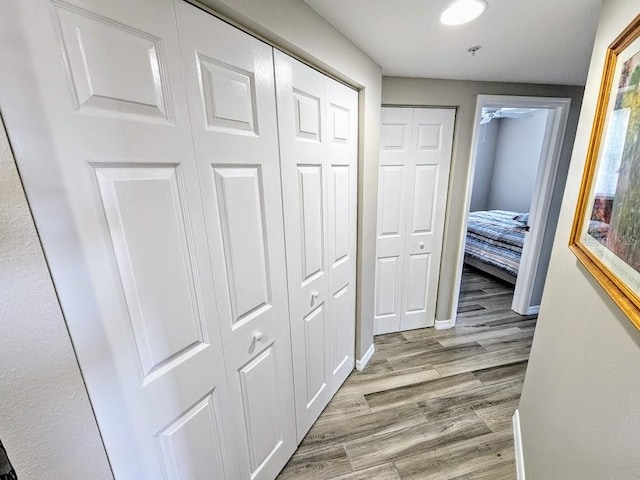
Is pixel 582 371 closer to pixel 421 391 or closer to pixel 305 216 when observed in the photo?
pixel 305 216

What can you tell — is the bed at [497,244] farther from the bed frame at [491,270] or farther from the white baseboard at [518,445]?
the white baseboard at [518,445]

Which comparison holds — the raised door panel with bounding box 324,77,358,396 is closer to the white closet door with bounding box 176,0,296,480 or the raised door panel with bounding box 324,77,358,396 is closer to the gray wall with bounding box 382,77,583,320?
the white closet door with bounding box 176,0,296,480

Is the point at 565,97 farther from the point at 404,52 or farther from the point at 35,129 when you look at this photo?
the point at 35,129

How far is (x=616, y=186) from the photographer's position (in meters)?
0.74

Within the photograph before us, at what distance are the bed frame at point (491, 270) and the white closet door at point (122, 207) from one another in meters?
3.74

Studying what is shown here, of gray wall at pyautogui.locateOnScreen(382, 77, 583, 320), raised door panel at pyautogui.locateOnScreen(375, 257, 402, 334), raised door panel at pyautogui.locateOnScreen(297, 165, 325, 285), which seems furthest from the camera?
raised door panel at pyautogui.locateOnScreen(375, 257, 402, 334)

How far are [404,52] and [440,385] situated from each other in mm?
2232

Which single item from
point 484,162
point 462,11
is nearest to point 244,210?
point 462,11

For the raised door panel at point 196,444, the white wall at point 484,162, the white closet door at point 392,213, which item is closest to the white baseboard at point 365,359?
the white closet door at point 392,213

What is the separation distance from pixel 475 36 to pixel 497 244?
291cm

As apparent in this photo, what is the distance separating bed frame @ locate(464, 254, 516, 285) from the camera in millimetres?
3406

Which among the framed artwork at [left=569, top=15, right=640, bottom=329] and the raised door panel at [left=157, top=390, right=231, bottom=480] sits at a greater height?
the framed artwork at [left=569, top=15, right=640, bottom=329]

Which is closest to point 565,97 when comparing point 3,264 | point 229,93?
point 229,93

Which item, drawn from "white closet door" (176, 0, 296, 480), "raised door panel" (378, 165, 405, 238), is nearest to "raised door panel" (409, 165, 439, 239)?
"raised door panel" (378, 165, 405, 238)
